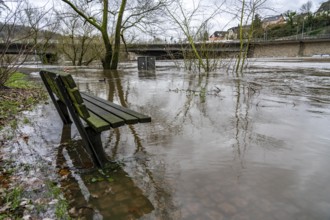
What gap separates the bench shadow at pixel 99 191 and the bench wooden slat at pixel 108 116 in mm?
518

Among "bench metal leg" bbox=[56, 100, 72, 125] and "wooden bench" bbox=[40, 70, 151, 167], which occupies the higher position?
"wooden bench" bbox=[40, 70, 151, 167]

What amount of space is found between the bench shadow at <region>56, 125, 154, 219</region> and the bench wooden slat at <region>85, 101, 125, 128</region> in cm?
52

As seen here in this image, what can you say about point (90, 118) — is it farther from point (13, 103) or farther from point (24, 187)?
point (13, 103)

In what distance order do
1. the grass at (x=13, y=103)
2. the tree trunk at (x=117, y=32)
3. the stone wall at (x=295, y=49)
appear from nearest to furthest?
1. the grass at (x=13, y=103)
2. the tree trunk at (x=117, y=32)
3. the stone wall at (x=295, y=49)

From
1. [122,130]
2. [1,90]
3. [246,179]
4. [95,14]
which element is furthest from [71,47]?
[246,179]

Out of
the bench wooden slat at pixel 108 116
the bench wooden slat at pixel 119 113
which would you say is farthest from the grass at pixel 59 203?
the bench wooden slat at pixel 119 113

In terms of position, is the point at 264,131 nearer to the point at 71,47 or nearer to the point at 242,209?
the point at 242,209

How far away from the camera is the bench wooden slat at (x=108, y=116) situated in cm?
283

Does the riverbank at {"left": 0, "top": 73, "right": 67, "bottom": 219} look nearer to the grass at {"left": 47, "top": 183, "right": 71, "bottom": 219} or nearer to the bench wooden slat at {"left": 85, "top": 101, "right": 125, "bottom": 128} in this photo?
the grass at {"left": 47, "top": 183, "right": 71, "bottom": 219}

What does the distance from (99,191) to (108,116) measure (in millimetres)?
845

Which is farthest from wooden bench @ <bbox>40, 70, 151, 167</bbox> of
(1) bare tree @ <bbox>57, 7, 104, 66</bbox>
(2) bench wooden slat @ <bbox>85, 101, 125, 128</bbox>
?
(1) bare tree @ <bbox>57, 7, 104, 66</bbox>

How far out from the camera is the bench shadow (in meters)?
2.27

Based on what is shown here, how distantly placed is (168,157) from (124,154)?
55cm

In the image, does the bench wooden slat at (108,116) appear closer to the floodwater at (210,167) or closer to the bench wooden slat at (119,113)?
the bench wooden slat at (119,113)
